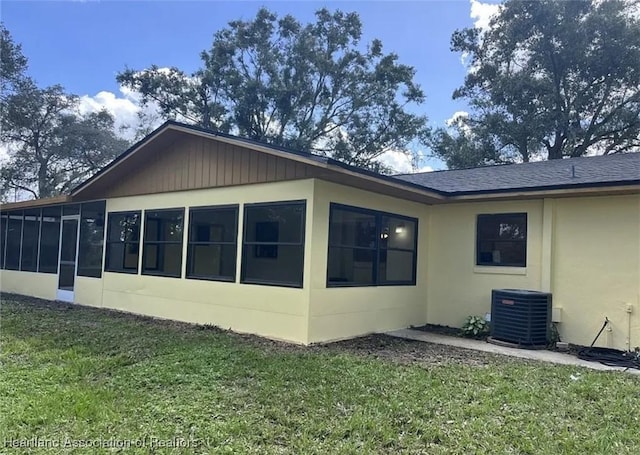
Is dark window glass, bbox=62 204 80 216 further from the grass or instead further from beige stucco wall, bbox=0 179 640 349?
the grass

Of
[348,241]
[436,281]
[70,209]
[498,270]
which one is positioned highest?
[70,209]

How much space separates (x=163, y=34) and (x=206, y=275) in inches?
266

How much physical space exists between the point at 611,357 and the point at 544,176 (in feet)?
10.5

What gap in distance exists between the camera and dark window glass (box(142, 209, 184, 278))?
8.84m

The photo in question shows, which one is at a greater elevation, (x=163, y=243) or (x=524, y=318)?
(x=163, y=243)

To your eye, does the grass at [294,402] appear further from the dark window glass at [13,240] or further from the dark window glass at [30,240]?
the dark window glass at [13,240]

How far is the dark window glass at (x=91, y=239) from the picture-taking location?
34.5 ft

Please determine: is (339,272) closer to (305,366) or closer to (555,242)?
(305,366)

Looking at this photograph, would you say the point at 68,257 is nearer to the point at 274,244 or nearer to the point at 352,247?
the point at 274,244

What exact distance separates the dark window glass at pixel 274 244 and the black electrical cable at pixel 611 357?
4.07 m

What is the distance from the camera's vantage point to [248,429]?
11.5 feet

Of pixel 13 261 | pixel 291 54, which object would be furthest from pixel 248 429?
pixel 291 54

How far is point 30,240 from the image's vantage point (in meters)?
12.5

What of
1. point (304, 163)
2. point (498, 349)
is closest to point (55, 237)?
point (304, 163)
